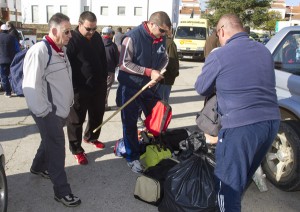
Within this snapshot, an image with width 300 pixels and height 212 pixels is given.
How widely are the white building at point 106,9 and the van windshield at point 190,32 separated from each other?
2640 centimetres

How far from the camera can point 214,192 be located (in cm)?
292

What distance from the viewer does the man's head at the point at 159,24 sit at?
365 centimetres

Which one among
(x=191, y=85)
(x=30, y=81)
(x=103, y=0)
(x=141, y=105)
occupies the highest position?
(x=103, y=0)

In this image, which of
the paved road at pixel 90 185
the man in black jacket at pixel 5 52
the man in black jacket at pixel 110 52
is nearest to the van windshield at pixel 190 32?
the man in black jacket at pixel 5 52

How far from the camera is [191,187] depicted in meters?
2.97

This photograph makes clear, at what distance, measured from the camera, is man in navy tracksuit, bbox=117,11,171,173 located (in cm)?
374

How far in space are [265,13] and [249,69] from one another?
37036 mm

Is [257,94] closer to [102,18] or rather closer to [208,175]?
[208,175]

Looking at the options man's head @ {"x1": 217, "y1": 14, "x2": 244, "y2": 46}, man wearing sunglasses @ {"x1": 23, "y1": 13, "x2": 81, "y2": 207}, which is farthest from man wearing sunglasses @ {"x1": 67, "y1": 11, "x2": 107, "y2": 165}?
man's head @ {"x1": 217, "y1": 14, "x2": 244, "y2": 46}

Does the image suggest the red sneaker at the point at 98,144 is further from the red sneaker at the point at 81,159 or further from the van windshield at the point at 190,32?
the van windshield at the point at 190,32

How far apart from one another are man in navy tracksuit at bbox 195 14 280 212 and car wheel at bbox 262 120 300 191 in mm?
1155

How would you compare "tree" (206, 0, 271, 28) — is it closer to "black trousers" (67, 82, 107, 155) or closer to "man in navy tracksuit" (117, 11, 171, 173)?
"black trousers" (67, 82, 107, 155)

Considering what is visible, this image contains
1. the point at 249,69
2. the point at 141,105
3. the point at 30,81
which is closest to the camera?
the point at 249,69

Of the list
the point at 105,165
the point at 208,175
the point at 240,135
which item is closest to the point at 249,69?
the point at 240,135
